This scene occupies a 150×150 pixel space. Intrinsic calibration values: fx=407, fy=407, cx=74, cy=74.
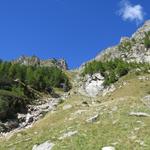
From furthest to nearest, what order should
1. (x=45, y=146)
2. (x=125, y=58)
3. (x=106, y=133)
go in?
(x=125, y=58) → (x=106, y=133) → (x=45, y=146)

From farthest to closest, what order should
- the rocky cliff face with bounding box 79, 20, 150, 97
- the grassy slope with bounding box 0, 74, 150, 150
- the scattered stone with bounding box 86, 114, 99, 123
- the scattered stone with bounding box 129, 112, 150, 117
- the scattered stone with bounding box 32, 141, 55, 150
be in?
the rocky cliff face with bounding box 79, 20, 150, 97 → the scattered stone with bounding box 86, 114, 99, 123 → the scattered stone with bounding box 129, 112, 150, 117 → the scattered stone with bounding box 32, 141, 55, 150 → the grassy slope with bounding box 0, 74, 150, 150

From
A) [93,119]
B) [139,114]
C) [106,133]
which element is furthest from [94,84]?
[106,133]

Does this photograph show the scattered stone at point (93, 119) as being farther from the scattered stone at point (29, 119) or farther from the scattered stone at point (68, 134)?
the scattered stone at point (29, 119)

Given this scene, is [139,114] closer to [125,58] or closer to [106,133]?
[106,133]

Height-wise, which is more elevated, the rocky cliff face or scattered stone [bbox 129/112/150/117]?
the rocky cliff face

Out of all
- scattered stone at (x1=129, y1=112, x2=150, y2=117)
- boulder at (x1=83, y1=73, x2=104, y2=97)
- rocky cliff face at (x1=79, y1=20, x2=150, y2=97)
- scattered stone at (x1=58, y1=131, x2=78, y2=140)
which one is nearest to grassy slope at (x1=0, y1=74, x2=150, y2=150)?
scattered stone at (x1=58, y1=131, x2=78, y2=140)

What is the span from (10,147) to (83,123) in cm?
774

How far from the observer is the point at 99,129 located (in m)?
38.2

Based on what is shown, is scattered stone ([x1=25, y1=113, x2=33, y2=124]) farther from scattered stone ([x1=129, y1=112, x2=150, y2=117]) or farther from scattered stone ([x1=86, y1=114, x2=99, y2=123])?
scattered stone ([x1=129, y1=112, x2=150, y2=117])

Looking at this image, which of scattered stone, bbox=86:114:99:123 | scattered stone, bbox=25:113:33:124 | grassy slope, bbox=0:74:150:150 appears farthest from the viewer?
scattered stone, bbox=25:113:33:124

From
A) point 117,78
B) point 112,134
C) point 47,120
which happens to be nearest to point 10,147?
point 112,134

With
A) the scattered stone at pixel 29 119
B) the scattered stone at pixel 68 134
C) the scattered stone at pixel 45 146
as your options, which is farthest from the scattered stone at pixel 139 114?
the scattered stone at pixel 29 119

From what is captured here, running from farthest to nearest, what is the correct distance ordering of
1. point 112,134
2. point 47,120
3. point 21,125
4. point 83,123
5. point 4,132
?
1. point 21,125
2. point 4,132
3. point 47,120
4. point 83,123
5. point 112,134

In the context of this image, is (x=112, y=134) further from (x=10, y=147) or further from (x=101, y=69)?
(x=101, y=69)
